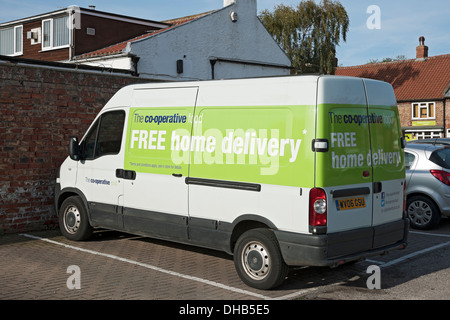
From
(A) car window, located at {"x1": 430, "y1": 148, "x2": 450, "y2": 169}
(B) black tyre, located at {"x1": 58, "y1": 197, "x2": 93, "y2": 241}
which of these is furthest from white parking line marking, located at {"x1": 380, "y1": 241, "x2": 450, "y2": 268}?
(B) black tyre, located at {"x1": 58, "y1": 197, "x2": 93, "y2": 241}

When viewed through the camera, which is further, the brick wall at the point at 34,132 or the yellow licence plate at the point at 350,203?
the brick wall at the point at 34,132

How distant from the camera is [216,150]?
7152 mm

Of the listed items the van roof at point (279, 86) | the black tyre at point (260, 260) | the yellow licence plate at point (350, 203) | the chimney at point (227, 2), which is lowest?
the black tyre at point (260, 260)

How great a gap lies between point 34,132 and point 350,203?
6.41 metres

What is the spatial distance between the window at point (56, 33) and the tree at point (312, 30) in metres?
20.2

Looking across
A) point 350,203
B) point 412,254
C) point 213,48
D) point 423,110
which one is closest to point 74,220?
point 350,203

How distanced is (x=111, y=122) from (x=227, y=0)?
18.1 metres

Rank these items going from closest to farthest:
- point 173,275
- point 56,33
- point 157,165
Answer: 1. point 173,275
2. point 157,165
3. point 56,33

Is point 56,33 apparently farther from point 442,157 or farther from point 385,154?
point 385,154

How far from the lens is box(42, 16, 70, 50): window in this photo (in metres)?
25.6

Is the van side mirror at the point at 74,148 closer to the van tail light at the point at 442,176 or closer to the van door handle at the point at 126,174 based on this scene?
the van door handle at the point at 126,174

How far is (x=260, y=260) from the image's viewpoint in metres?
6.67

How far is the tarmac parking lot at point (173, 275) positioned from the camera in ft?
21.2

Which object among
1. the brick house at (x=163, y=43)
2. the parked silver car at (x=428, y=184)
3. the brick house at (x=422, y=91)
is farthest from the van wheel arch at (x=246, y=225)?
the brick house at (x=422, y=91)
